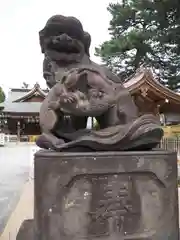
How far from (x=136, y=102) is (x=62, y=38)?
9.26 m

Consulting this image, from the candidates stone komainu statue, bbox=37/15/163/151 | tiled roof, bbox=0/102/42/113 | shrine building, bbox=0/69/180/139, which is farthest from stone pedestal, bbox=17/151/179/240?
tiled roof, bbox=0/102/42/113

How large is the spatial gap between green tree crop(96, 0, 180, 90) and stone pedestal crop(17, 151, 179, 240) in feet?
38.2

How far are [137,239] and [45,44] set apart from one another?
5.79 feet

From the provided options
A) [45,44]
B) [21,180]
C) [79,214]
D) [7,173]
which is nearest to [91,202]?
[79,214]

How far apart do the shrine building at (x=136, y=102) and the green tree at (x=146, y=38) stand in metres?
2.47

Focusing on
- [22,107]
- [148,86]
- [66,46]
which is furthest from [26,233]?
[22,107]

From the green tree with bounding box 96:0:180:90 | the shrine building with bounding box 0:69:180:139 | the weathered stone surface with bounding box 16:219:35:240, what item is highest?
the green tree with bounding box 96:0:180:90

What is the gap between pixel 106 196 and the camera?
2.40 metres

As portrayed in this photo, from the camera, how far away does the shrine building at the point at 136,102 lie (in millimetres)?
10852

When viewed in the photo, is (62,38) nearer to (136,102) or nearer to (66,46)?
(66,46)

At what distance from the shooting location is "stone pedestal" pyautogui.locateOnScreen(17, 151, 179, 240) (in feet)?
7.66

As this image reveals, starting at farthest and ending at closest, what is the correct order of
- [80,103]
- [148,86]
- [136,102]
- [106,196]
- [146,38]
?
[146,38], [136,102], [148,86], [80,103], [106,196]

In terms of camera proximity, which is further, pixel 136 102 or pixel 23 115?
pixel 23 115

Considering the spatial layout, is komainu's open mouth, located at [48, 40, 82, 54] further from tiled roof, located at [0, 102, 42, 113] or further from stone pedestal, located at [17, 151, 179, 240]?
tiled roof, located at [0, 102, 42, 113]
